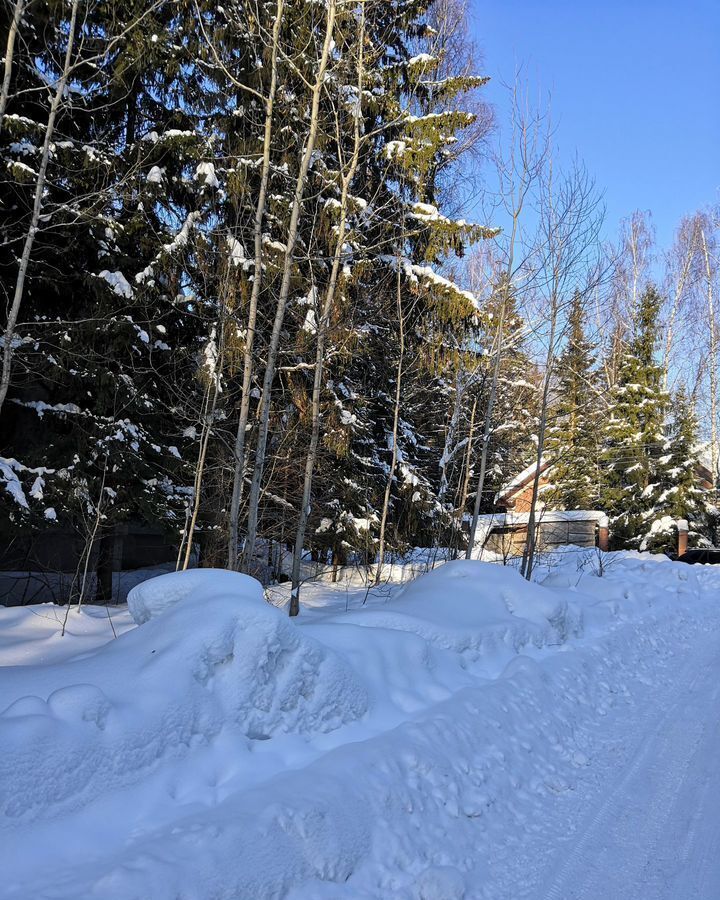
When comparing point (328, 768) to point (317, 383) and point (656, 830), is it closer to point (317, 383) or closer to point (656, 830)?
point (656, 830)

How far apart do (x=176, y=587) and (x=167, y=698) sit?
140 cm

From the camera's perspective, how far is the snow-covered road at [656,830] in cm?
295

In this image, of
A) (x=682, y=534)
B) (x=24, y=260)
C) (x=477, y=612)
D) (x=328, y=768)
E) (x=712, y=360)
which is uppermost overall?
(x=712, y=360)

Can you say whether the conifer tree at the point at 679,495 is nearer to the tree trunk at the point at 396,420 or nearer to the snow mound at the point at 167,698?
the tree trunk at the point at 396,420

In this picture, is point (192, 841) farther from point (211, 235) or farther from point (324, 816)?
point (211, 235)

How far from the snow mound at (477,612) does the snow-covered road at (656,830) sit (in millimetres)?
1614

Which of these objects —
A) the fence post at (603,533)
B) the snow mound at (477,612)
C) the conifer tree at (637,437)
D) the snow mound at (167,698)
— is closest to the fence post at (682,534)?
the conifer tree at (637,437)

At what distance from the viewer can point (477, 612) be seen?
663 cm

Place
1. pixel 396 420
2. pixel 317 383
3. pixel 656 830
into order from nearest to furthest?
pixel 656 830
pixel 317 383
pixel 396 420

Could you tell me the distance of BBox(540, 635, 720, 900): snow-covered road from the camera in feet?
9.68

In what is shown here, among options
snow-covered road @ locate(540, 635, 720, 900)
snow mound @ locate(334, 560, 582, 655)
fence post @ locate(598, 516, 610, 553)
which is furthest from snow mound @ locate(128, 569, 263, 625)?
fence post @ locate(598, 516, 610, 553)

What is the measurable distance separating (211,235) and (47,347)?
9.51ft

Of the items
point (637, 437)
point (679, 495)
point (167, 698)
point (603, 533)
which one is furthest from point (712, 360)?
point (167, 698)

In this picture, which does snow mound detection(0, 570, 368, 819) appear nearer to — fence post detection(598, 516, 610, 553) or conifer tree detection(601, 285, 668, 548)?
fence post detection(598, 516, 610, 553)
